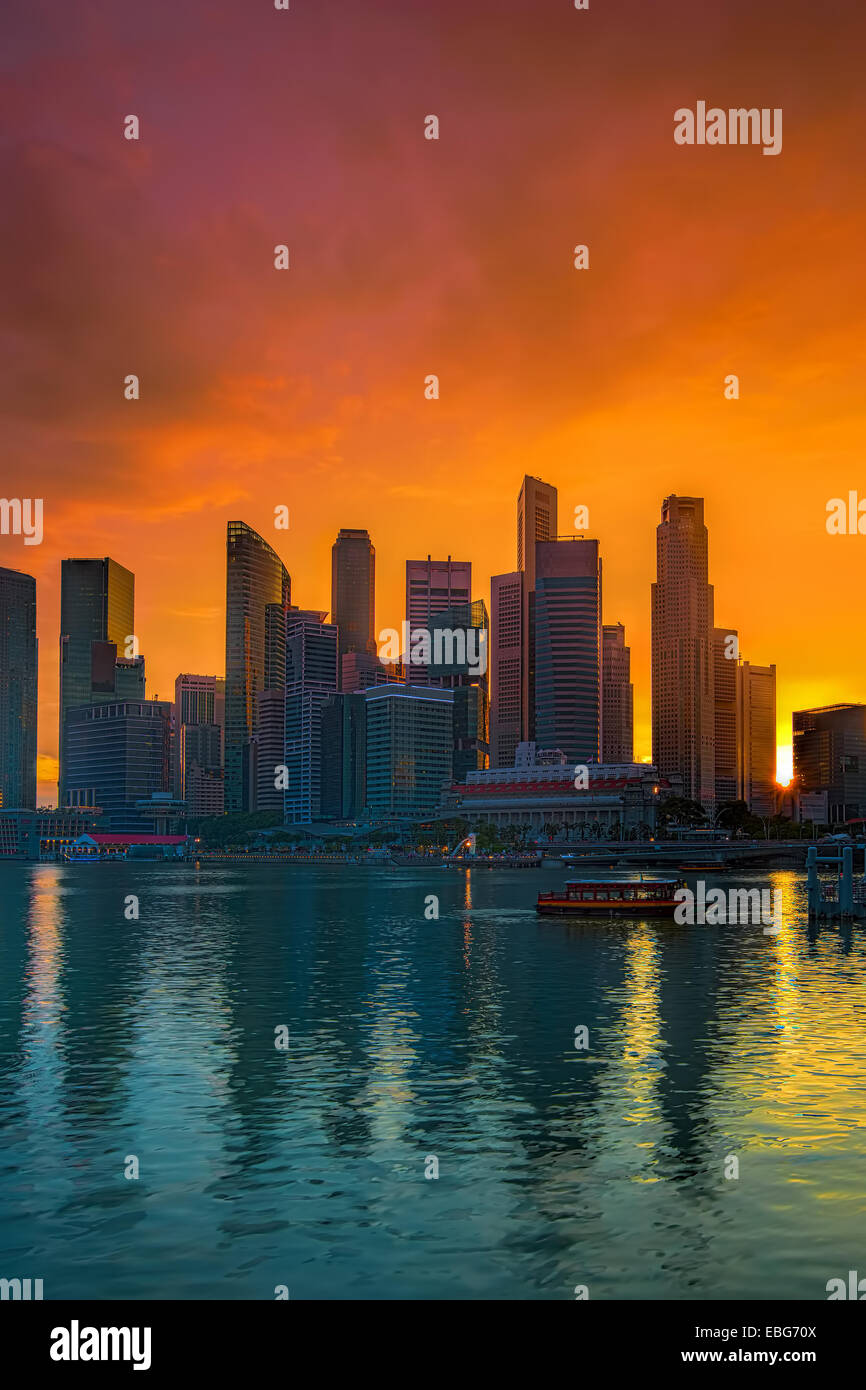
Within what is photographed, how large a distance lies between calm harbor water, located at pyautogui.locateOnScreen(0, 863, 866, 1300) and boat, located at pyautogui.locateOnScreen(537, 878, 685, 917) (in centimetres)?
5304

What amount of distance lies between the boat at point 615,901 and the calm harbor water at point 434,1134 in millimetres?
53043

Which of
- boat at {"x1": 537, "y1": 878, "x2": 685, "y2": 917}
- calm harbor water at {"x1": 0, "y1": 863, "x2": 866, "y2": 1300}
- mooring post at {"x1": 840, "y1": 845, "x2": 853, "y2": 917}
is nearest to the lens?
calm harbor water at {"x1": 0, "y1": 863, "x2": 866, "y2": 1300}

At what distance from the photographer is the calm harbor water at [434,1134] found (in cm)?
2553

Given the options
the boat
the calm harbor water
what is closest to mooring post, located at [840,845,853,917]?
the boat

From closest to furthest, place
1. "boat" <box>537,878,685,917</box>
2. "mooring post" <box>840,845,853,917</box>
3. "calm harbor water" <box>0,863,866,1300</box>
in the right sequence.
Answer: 1. "calm harbor water" <box>0,863,866,1300</box>
2. "mooring post" <box>840,845,853,917</box>
3. "boat" <box>537,878,685,917</box>

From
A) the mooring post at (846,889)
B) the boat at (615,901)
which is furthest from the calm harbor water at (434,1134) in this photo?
the boat at (615,901)

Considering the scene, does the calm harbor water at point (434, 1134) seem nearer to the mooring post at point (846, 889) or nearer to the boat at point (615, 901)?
the mooring post at point (846, 889)

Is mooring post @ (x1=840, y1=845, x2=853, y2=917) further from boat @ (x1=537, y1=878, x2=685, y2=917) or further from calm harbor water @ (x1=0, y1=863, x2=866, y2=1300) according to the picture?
calm harbor water @ (x1=0, y1=863, x2=866, y2=1300)

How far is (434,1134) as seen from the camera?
1411 inches

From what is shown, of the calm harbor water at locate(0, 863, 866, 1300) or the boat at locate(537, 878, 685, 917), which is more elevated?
the calm harbor water at locate(0, 863, 866, 1300)

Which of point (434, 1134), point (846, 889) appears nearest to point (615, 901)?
point (846, 889)

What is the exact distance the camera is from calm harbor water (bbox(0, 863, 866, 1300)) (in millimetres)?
25531

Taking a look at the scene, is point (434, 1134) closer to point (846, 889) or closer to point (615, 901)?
point (846, 889)

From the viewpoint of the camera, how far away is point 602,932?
11388 cm
